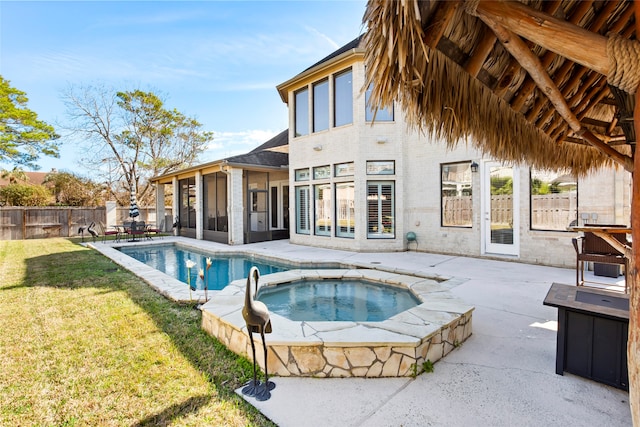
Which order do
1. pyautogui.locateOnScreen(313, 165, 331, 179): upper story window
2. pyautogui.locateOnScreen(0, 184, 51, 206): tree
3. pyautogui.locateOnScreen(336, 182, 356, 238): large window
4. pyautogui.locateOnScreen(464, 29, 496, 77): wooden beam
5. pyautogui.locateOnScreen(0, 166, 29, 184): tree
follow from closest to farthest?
pyautogui.locateOnScreen(464, 29, 496, 77): wooden beam, pyautogui.locateOnScreen(336, 182, 356, 238): large window, pyautogui.locateOnScreen(313, 165, 331, 179): upper story window, pyautogui.locateOnScreen(0, 184, 51, 206): tree, pyautogui.locateOnScreen(0, 166, 29, 184): tree

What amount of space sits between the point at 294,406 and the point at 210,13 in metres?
14.5

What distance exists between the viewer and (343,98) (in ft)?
35.6

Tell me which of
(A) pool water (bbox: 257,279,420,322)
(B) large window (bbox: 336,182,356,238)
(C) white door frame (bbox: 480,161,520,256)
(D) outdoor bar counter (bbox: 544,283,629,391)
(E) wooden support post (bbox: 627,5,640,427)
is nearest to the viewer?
(E) wooden support post (bbox: 627,5,640,427)

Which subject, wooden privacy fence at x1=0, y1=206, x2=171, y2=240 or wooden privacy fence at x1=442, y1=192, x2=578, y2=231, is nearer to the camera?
wooden privacy fence at x1=442, y1=192, x2=578, y2=231

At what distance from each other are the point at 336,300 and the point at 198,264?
5.92 metres

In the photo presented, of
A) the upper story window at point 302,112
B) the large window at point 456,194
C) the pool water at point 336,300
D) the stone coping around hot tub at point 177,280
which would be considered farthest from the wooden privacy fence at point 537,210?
the upper story window at point 302,112

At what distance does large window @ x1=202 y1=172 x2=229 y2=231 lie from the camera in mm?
14406

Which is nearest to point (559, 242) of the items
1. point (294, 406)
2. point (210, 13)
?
point (294, 406)

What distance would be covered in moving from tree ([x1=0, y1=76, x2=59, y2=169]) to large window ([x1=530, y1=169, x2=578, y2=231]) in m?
25.9

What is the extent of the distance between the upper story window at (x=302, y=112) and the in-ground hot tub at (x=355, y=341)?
9332 mm

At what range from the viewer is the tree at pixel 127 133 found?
72.3 feet

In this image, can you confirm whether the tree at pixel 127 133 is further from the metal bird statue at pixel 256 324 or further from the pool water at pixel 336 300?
the metal bird statue at pixel 256 324

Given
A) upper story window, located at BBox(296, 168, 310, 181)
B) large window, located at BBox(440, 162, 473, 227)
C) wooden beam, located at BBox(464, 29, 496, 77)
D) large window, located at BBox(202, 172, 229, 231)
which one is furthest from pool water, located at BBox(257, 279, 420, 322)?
large window, located at BBox(202, 172, 229, 231)

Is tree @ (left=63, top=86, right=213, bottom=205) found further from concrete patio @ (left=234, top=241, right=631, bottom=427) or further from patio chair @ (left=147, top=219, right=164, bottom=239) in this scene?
concrete patio @ (left=234, top=241, right=631, bottom=427)
